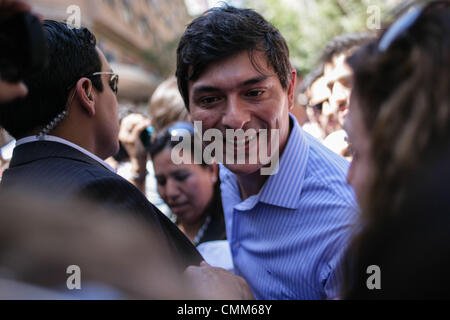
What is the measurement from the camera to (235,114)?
1935 millimetres

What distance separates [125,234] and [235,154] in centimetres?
112

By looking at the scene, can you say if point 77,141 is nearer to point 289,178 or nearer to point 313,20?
point 289,178

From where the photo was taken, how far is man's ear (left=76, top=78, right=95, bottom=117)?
5.56ft

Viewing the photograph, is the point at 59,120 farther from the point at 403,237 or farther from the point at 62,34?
the point at 403,237

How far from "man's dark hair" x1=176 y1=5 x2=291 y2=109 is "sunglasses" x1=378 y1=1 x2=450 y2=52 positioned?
3.61 feet

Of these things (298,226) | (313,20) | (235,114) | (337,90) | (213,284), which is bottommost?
(213,284)

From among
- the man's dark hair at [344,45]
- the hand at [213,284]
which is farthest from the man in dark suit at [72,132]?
the man's dark hair at [344,45]

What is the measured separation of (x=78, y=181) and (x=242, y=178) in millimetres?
1054

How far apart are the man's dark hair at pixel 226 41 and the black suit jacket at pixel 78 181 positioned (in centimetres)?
78

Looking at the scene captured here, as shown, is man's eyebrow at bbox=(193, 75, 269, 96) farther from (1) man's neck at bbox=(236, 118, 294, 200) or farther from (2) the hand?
(2) the hand

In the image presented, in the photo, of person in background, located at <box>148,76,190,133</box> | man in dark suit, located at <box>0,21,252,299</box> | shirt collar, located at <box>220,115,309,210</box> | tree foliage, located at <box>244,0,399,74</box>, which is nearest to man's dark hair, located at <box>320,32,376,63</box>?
person in background, located at <box>148,76,190,133</box>

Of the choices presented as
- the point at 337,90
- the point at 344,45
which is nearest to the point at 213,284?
the point at 337,90

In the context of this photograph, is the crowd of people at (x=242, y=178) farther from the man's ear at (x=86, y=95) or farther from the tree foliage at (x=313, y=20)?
the tree foliage at (x=313, y=20)

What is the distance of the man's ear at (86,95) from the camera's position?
5.56 ft
